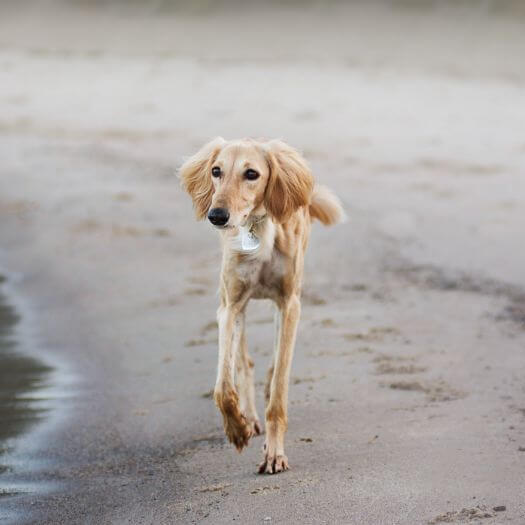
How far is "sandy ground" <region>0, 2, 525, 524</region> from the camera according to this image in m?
5.29

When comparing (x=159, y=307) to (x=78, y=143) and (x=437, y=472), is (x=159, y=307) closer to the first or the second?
(x=437, y=472)

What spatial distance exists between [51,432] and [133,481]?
3.45 feet

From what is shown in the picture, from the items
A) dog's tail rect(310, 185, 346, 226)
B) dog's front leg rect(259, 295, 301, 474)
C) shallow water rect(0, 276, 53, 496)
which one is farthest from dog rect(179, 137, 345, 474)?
shallow water rect(0, 276, 53, 496)

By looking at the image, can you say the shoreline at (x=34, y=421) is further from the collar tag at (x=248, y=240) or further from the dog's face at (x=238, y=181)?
the dog's face at (x=238, y=181)

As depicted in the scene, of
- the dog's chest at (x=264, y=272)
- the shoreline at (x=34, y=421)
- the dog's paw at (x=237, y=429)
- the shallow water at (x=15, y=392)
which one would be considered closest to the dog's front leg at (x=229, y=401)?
the dog's paw at (x=237, y=429)

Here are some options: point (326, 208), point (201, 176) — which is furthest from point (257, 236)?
point (326, 208)

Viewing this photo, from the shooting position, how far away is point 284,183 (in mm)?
5484

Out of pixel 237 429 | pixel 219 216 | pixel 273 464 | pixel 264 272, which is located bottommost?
pixel 273 464

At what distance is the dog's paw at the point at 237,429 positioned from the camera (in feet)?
17.2

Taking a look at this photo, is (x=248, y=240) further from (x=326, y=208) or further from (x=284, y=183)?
(x=326, y=208)

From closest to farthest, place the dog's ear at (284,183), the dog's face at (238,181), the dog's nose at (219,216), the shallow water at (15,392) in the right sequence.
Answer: the dog's nose at (219,216)
the dog's face at (238,181)
the dog's ear at (284,183)
the shallow water at (15,392)

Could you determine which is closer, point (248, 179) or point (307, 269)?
point (248, 179)

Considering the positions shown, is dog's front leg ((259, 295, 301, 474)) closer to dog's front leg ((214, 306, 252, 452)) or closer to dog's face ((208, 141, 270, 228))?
dog's front leg ((214, 306, 252, 452))

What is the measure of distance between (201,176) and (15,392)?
229cm
